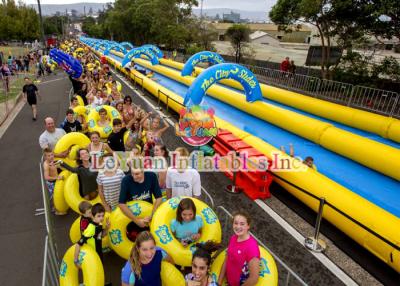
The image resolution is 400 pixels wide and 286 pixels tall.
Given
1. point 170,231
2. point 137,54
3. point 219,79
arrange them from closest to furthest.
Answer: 1. point 170,231
2. point 219,79
3. point 137,54

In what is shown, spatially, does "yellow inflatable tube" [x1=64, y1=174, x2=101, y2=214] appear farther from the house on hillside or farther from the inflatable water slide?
the house on hillside

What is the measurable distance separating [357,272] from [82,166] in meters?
4.93

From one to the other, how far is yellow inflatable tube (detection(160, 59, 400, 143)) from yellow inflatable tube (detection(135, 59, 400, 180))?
1637 millimetres

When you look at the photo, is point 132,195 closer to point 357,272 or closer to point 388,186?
point 357,272

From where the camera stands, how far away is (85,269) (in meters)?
4.04

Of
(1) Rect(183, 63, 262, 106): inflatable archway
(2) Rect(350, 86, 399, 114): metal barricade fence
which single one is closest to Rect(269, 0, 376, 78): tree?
(2) Rect(350, 86, 399, 114): metal barricade fence

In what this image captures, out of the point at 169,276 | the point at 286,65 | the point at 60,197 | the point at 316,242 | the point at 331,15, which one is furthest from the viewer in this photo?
the point at 286,65

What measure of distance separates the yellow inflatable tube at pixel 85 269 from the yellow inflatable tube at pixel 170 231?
2.77 ft

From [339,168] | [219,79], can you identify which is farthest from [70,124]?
[339,168]

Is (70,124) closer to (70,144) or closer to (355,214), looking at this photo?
(70,144)

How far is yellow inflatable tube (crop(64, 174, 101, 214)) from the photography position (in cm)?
557

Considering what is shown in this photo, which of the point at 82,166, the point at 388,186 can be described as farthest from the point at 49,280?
the point at 388,186

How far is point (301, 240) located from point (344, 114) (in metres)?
7.01

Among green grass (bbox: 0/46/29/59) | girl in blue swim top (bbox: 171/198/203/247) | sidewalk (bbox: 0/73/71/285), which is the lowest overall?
sidewalk (bbox: 0/73/71/285)
